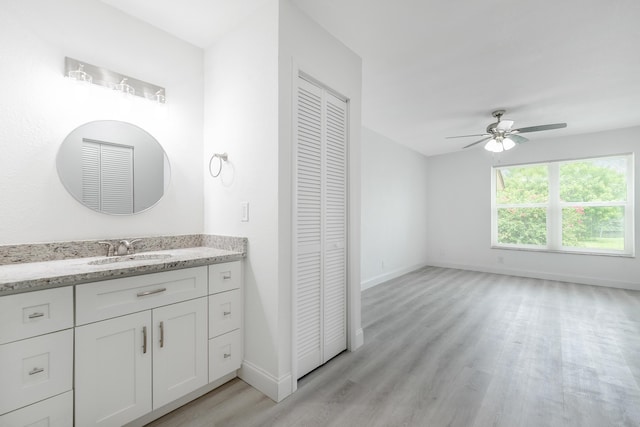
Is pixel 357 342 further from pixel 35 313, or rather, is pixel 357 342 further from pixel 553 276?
pixel 553 276

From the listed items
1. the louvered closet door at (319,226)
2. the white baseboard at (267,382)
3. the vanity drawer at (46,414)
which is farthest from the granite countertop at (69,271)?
the white baseboard at (267,382)

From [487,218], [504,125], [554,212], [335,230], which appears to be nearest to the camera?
[335,230]

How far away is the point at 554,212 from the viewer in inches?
197

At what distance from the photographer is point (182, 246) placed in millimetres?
2211

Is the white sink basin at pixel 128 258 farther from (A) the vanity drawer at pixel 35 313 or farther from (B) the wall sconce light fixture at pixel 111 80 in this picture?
(B) the wall sconce light fixture at pixel 111 80

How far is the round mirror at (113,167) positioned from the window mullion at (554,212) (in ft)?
20.3

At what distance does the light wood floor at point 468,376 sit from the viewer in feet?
5.31

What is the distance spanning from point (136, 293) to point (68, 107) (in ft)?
4.22

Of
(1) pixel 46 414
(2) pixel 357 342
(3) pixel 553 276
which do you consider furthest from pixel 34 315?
(3) pixel 553 276

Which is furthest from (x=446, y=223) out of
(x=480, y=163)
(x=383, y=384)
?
(x=383, y=384)

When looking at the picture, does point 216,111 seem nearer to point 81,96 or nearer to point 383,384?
point 81,96

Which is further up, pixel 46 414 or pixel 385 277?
pixel 46 414

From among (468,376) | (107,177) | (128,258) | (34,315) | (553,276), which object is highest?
(107,177)

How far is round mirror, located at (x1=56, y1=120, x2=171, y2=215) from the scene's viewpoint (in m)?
1.76
